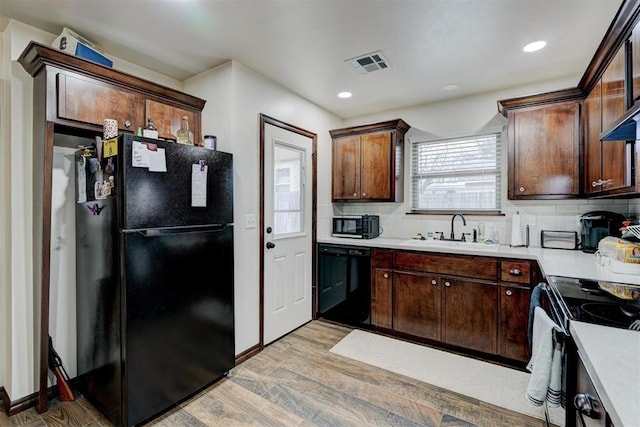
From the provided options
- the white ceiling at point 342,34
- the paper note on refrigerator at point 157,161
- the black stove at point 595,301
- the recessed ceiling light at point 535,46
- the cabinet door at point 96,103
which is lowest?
the black stove at point 595,301

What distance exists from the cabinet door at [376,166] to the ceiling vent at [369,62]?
935 millimetres

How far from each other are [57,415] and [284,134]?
2.71 m

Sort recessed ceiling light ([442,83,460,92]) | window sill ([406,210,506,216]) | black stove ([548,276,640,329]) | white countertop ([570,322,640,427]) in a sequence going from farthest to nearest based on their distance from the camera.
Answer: window sill ([406,210,506,216]) < recessed ceiling light ([442,83,460,92]) < black stove ([548,276,640,329]) < white countertop ([570,322,640,427])

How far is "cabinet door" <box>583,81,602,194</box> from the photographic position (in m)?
2.16

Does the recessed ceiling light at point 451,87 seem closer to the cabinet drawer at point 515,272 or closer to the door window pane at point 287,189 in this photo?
the door window pane at point 287,189

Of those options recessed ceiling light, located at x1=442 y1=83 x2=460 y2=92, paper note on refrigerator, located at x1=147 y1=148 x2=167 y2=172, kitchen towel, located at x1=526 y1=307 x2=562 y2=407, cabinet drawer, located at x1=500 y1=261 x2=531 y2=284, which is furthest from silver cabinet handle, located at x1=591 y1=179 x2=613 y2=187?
paper note on refrigerator, located at x1=147 y1=148 x2=167 y2=172

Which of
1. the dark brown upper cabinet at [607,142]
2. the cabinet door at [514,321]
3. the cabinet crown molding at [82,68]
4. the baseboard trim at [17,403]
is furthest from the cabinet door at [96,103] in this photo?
the cabinet door at [514,321]

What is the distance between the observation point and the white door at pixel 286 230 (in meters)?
2.93

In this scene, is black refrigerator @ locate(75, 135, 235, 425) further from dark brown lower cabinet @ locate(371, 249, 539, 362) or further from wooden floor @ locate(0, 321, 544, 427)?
dark brown lower cabinet @ locate(371, 249, 539, 362)

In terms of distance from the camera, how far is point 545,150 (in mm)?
2711

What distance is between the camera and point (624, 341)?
97cm

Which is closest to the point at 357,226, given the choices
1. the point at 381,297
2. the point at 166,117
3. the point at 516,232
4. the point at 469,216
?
the point at 381,297

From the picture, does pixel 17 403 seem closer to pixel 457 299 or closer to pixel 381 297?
pixel 381 297

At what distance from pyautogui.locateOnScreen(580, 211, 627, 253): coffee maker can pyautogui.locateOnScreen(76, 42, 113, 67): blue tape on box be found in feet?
12.8
